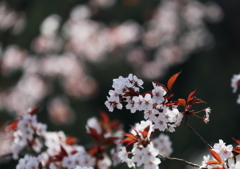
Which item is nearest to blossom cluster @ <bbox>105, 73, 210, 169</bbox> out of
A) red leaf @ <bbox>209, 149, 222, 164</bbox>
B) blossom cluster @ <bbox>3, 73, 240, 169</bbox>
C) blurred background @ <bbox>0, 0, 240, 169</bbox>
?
blossom cluster @ <bbox>3, 73, 240, 169</bbox>

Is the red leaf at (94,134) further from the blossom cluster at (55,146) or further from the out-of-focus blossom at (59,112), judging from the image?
the out-of-focus blossom at (59,112)

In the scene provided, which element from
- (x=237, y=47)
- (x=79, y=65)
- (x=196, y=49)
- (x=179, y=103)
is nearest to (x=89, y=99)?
(x=79, y=65)

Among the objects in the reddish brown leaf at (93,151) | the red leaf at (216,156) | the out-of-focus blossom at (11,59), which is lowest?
the red leaf at (216,156)

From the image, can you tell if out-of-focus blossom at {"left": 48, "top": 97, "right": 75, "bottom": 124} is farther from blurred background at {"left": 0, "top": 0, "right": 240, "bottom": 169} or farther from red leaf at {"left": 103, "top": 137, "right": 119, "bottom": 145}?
red leaf at {"left": 103, "top": 137, "right": 119, "bottom": 145}

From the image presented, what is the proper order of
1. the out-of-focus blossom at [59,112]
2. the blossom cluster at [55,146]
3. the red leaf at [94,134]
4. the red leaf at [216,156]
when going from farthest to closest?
the out-of-focus blossom at [59,112] < the red leaf at [94,134] < the blossom cluster at [55,146] < the red leaf at [216,156]

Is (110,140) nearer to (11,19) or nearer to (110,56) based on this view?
(11,19)

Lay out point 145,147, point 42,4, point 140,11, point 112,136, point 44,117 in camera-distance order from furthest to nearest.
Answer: point 140,11, point 44,117, point 42,4, point 112,136, point 145,147

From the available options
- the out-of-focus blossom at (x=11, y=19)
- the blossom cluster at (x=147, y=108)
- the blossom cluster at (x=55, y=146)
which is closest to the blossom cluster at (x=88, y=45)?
the out-of-focus blossom at (x=11, y=19)

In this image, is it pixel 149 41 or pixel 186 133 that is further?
pixel 149 41

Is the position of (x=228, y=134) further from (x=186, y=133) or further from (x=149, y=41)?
(x=149, y=41)
